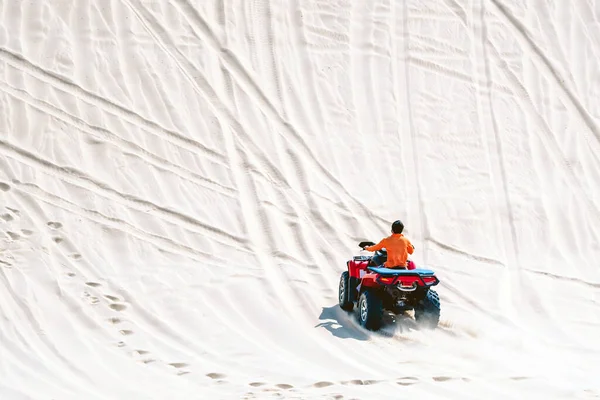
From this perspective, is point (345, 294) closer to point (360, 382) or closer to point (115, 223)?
point (360, 382)

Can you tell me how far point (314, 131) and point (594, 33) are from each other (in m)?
6.41

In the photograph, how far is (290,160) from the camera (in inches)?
594

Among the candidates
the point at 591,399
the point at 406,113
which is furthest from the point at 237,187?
the point at 591,399

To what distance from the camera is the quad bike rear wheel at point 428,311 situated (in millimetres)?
10164

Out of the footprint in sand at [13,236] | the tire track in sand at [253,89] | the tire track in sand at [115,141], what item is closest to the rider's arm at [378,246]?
the tire track in sand at [253,89]

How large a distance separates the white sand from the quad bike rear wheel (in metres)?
0.12

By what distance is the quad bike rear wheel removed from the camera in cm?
1016

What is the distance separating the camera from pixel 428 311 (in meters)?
10.2

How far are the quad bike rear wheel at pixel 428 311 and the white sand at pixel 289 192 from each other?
0.40ft

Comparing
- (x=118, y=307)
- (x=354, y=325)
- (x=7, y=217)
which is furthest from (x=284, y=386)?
(x=7, y=217)

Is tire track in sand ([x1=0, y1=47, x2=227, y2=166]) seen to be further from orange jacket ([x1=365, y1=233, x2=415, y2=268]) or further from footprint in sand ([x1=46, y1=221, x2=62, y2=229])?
orange jacket ([x1=365, y1=233, x2=415, y2=268])

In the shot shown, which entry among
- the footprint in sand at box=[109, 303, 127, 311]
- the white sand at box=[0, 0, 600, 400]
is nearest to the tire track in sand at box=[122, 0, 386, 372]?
the white sand at box=[0, 0, 600, 400]

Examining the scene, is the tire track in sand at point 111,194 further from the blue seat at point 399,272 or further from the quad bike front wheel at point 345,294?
the blue seat at point 399,272

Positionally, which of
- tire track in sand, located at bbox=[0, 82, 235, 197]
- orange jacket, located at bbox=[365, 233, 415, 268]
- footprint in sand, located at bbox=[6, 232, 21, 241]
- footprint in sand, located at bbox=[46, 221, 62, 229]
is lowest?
orange jacket, located at bbox=[365, 233, 415, 268]
